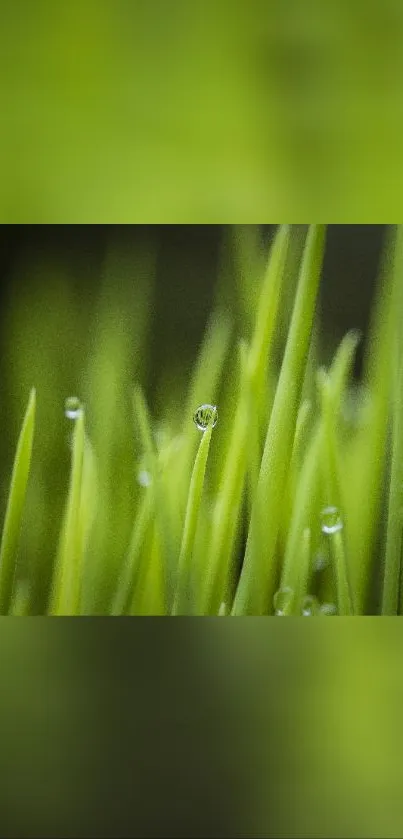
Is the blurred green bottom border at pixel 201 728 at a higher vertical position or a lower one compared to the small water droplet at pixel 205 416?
lower

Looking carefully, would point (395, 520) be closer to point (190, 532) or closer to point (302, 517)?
point (302, 517)

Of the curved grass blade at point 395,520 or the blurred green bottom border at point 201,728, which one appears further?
the curved grass blade at point 395,520

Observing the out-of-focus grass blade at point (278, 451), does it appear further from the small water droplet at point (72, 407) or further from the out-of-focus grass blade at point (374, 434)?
the small water droplet at point (72, 407)
